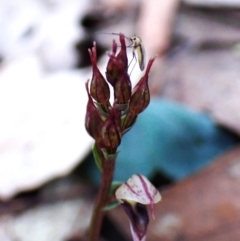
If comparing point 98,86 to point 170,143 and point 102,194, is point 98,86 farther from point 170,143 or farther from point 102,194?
point 170,143

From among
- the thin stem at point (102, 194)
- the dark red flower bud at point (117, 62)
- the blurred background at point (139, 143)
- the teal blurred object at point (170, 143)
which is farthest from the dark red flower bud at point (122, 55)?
the teal blurred object at point (170, 143)

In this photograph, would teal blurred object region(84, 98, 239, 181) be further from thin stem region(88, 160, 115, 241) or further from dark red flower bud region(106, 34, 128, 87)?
dark red flower bud region(106, 34, 128, 87)

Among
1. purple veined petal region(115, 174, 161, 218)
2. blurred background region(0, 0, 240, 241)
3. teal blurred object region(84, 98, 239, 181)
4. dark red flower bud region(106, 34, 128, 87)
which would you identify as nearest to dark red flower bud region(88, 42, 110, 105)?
dark red flower bud region(106, 34, 128, 87)

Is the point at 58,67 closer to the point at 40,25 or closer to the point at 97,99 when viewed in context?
the point at 40,25

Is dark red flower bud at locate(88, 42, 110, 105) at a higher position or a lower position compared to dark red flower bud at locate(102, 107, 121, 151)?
higher

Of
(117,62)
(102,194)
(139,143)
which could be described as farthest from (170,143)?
(117,62)

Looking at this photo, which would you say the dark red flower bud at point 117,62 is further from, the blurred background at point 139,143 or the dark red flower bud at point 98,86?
the blurred background at point 139,143

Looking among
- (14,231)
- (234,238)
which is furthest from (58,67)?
(234,238)
